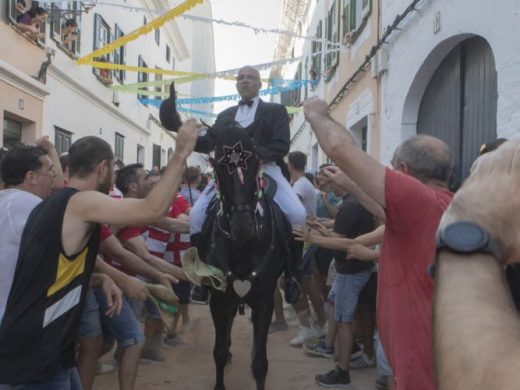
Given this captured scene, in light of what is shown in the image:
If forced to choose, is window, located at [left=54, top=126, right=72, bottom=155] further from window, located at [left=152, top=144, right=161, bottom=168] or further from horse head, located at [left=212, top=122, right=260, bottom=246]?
window, located at [left=152, top=144, right=161, bottom=168]

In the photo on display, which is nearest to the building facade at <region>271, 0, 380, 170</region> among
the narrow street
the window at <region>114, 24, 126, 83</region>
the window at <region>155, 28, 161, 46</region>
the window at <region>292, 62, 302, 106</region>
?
the window at <region>292, 62, 302, 106</region>

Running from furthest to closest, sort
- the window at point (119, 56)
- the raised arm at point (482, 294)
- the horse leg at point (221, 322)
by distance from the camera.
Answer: the window at point (119, 56), the horse leg at point (221, 322), the raised arm at point (482, 294)

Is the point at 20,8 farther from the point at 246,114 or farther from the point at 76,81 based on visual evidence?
the point at 246,114

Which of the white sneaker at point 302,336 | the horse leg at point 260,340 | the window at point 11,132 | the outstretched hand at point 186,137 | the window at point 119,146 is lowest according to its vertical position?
the white sneaker at point 302,336

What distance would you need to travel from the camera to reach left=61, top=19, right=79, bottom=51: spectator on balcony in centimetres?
1328

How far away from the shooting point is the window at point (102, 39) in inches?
619

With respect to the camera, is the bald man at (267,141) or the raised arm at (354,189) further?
the bald man at (267,141)

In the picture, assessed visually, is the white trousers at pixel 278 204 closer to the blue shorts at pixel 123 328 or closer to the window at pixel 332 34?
the blue shorts at pixel 123 328

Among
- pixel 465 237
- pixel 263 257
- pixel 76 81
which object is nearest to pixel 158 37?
pixel 76 81

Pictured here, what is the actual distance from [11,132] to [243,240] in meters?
8.90

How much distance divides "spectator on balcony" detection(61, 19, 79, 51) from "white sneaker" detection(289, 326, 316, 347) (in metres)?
10.1

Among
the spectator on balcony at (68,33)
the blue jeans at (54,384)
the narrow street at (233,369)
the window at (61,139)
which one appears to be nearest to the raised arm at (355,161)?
the blue jeans at (54,384)

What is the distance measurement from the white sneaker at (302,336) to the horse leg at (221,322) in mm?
1843

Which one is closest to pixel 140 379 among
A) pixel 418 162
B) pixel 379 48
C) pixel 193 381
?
pixel 193 381
